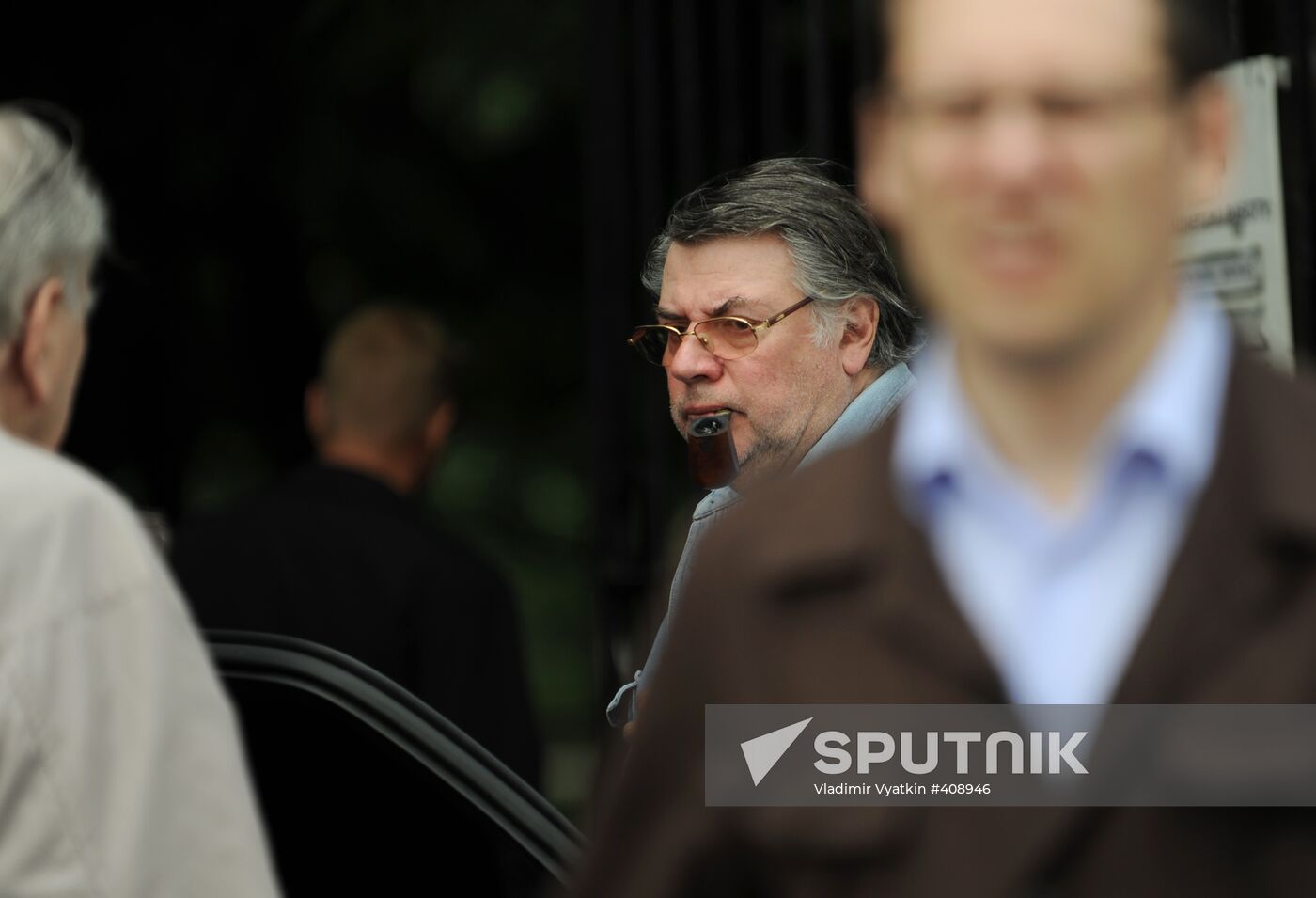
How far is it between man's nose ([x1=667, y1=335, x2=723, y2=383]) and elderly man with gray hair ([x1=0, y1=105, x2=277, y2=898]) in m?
0.80

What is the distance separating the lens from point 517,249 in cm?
789

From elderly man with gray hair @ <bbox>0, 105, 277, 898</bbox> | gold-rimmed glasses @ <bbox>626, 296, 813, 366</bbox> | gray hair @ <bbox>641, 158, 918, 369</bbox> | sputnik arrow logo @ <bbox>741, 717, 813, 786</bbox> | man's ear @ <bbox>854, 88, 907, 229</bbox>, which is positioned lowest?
elderly man with gray hair @ <bbox>0, 105, 277, 898</bbox>

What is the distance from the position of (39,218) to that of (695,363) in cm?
78

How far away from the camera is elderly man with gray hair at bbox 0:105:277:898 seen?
5.38ft

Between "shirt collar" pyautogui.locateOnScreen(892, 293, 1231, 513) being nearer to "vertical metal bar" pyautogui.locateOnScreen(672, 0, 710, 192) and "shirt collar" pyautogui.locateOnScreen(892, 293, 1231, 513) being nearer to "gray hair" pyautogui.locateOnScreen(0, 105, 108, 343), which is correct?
"gray hair" pyautogui.locateOnScreen(0, 105, 108, 343)

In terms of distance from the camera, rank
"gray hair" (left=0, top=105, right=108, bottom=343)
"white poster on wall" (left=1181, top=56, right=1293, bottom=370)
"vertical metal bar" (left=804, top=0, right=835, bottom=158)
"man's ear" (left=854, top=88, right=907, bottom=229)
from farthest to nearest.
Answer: "vertical metal bar" (left=804, top=0, right=835, bottom=158) < "white poster on wall" (left=1181, top=56, right=1293, bottom=370) < "gray hair" (left=0, top=105, right=108, bottom=343) < "man's ear" (left=854, top=88, right=907, bottom=229)

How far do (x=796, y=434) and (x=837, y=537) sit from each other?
4.23 ft

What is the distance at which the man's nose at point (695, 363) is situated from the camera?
2383mm

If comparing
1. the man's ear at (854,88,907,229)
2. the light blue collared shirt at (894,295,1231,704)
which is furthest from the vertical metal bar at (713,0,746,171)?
the light blue collared shirt at (894,295,1231,704)

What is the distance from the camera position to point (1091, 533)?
105 centimetres

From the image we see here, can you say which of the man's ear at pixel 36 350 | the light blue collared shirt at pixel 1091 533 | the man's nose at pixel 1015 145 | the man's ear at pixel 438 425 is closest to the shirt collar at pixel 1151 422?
the light blue collared shirt at pixel 1091 533

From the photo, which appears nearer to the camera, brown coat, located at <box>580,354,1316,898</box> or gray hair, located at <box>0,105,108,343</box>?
brown coat, located at <box>580,354,1316,898</box>

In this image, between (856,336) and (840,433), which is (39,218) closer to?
(840,433)

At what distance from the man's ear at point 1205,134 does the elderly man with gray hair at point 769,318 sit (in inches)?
48.3
